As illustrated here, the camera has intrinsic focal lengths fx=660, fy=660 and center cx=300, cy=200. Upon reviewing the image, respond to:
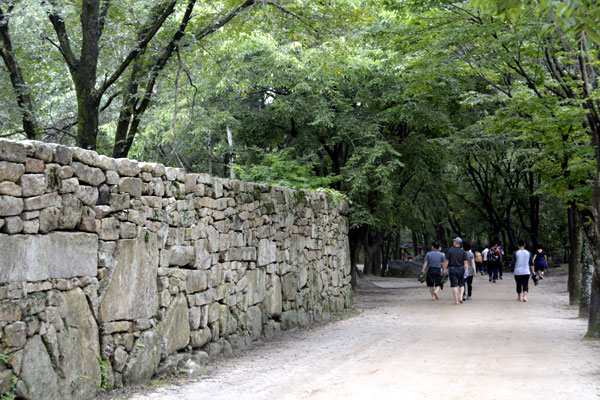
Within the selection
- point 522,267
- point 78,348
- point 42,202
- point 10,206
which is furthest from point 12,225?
point 522,267

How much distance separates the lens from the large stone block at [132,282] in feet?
21.4

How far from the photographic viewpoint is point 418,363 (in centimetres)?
830

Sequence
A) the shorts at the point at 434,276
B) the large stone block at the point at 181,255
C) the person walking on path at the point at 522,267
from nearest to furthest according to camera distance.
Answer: the large stone block at the point at 181,255, the person walking on path at the point at 522,267, the shorts at the point at 434,276

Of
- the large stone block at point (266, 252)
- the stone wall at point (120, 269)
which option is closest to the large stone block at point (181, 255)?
the stone wall at point (120, 269)

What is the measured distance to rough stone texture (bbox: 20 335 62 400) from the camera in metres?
5.33

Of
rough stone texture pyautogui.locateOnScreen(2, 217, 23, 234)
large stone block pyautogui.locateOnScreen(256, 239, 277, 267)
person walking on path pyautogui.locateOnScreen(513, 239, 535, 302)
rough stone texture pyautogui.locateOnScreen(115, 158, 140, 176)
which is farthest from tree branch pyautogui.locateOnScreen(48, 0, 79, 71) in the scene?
person walking on path pyautogui.locateOnScreen(513, 239, 535, 302)

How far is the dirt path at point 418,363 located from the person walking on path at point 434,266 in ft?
10.6

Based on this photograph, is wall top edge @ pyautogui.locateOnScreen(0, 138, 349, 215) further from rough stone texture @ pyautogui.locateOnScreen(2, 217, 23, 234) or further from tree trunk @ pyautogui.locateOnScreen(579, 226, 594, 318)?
tree trunk @ pyautogui.locateOnScreen(579, 226, 594, 318)

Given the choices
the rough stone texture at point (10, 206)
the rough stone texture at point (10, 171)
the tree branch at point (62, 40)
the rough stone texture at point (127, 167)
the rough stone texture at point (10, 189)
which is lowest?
the rough stone texture at point (10, 206)

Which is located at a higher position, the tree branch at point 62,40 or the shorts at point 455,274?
the tree branch at point 62,40

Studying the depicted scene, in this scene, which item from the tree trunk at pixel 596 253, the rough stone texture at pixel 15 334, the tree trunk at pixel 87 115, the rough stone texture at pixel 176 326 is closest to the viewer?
the rough stone texture at pixel 15 334

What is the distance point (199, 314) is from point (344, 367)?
193 cm

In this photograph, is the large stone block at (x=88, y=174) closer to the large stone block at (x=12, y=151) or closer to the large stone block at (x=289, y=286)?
the large stone block at (x=12, y=151)

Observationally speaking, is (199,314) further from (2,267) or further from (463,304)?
(463,304)
